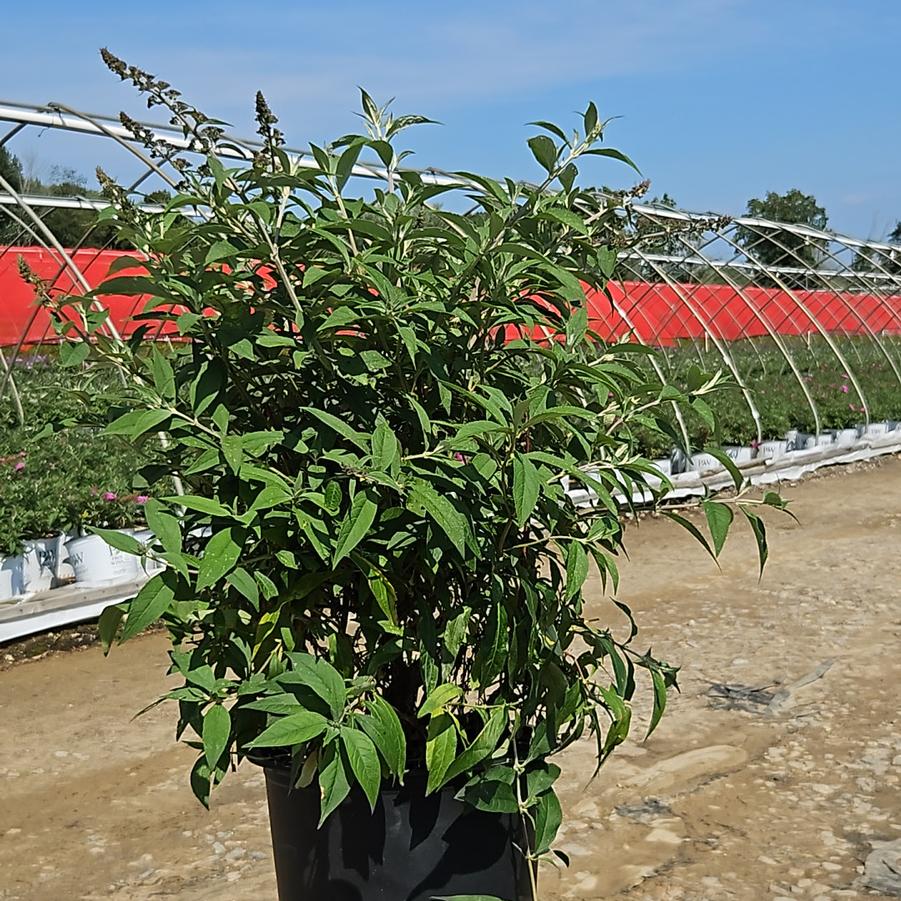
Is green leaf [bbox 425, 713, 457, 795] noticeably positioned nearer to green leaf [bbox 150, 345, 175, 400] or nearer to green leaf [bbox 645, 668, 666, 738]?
green leaf [bbox 645, 668, 666, 738]

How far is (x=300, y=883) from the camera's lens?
1.95 meters

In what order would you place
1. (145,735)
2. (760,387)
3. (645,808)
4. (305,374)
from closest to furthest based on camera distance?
1. (305,374)
2. (645,808)
3. (145,735)
4. (760,387)

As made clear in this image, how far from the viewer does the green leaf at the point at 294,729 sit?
1.46 meters

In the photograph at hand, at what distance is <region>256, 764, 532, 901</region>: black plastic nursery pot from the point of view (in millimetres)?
1876

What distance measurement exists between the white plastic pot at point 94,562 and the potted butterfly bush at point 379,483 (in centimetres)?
370

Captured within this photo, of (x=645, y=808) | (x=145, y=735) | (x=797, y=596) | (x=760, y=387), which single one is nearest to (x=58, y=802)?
(x=145, y=735)

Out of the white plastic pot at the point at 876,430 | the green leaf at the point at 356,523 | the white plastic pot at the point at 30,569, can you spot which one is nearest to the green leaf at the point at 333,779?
the green leaf at the point at 356,523

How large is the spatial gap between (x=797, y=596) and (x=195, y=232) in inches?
194

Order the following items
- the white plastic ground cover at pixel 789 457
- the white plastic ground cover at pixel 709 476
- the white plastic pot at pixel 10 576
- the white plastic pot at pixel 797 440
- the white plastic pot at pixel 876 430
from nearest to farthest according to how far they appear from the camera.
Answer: the white plastic ground cover at pixel 709 476, the white plastic pot at pixel 10 576, the white plastic ground cover at pixel 789 457, the white plastic pot at pixel 797 440, the white plastic pot at pixel 876 430

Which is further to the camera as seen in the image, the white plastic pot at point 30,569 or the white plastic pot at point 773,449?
the white plastic pot at point 773,449

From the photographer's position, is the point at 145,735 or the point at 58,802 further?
the point at 145,735

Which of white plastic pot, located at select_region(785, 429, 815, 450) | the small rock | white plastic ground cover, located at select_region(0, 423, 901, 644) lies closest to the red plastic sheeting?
white plastic ground cover, located at select_region(0, 423, 901, 644)

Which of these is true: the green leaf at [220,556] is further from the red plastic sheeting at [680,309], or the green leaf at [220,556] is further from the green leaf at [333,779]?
the red plastic sheeting at [680,309]

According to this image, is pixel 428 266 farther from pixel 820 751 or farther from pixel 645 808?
pixel 820 751
